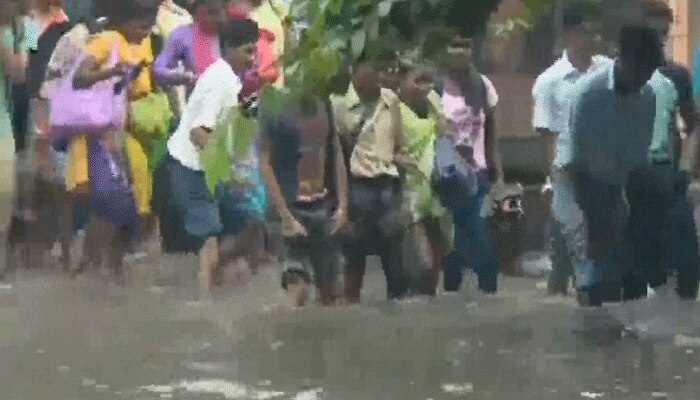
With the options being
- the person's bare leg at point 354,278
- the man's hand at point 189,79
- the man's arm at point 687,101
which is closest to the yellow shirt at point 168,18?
the man's hand at point 189,79

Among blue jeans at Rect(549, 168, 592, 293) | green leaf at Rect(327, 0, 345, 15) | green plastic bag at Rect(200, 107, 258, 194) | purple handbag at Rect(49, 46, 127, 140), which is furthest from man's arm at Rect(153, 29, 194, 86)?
blue jeans at Rect(549, 168, 592, 293)

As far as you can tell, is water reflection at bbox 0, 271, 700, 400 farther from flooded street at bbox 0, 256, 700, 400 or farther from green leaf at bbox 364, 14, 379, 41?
green leaf at bbox 364, 14, 379, 41

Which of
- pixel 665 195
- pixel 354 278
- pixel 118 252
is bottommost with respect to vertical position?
pixel 354 278

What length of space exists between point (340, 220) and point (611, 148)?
4.83 ft

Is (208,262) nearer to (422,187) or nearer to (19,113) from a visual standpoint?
(422,187)

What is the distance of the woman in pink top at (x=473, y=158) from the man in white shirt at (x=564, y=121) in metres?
0.28

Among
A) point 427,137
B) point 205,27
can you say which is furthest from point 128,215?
point 427,137

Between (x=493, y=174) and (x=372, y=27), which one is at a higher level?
(x=372, y=27)

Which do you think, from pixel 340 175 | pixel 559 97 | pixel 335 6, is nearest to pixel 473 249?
pixel 340 175

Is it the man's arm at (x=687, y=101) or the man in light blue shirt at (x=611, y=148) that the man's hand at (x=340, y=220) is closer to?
the man in light blue shirt at (x=611, y=148)

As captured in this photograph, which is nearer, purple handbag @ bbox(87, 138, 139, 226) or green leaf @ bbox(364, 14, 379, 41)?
green leaf @ bbox(364, 14, 379, 41)

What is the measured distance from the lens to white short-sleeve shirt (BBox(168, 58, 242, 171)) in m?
9.80

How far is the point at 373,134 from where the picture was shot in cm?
960

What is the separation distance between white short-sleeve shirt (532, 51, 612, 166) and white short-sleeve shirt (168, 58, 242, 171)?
5.32 feet
